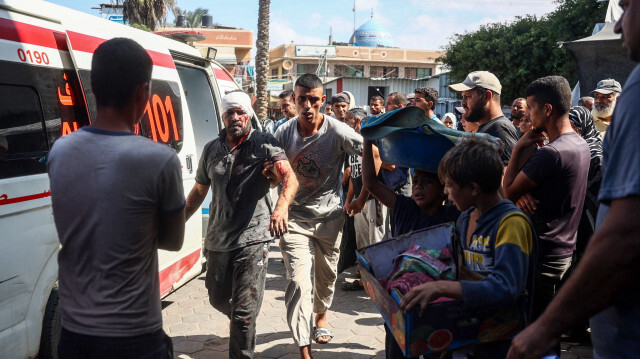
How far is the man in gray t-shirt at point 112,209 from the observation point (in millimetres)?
1839

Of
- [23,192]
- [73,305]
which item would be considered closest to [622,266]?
[73,305]

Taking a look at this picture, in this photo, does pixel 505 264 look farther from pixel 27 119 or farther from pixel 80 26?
pixel 80 26

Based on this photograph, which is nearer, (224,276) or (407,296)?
(407,296)

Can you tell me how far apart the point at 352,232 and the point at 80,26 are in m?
4.14

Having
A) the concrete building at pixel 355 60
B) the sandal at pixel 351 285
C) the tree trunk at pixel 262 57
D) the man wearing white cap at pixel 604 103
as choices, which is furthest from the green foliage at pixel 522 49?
the concrete building at pixel 355 60

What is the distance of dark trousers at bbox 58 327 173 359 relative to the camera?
188 centimetres

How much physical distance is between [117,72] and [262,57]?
15909mm

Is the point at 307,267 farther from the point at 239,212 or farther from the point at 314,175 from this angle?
the point at 239,212

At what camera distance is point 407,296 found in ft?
6.25

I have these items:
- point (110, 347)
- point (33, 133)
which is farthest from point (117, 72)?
point (33, 133)

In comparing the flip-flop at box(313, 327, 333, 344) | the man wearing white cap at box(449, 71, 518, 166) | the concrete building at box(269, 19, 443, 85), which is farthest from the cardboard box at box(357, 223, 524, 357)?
the concrete building at box(269, 19, 443, 85)

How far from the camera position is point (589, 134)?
160 inches

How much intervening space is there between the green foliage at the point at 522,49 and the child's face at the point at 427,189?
18357mm

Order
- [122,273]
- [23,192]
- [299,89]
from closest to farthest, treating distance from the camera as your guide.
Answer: [122,273] < [23,192] < [299,89]
